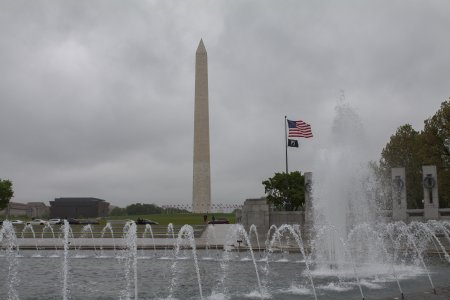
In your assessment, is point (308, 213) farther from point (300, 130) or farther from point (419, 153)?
point (419, 153)

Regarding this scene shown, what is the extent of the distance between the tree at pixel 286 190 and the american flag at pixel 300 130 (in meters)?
13.2

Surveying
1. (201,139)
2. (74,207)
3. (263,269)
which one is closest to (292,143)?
(201,139)

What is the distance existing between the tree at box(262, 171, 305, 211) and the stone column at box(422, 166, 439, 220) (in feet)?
62.4

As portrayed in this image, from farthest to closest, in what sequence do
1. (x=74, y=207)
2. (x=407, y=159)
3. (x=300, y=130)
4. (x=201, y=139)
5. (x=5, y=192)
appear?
(x=74, y=207) → (x=5, y=192) → (x=201, y=139) → (x=407, y=159) → (x=300, y=130)

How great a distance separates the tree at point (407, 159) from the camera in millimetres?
48094

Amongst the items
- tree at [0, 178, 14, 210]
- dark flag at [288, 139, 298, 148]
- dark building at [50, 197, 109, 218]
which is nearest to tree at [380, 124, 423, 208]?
dark flag at [288, 139, 298, 148]

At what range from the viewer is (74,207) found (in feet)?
332

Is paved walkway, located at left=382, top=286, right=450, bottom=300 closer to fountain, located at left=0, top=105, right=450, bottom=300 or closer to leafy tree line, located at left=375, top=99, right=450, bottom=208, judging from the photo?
fountain, located at left=0, top=105, right=450, bottom=300

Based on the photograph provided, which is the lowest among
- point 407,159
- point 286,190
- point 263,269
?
point 263,269

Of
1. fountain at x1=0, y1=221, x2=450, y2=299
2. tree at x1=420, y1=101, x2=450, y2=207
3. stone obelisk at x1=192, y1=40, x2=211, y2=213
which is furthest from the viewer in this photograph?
stone obelisk at x1=192, y1=40, x2=211, y2=213

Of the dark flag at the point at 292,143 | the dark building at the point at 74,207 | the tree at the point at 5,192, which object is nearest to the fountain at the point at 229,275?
the dark flag at the point at 292,143

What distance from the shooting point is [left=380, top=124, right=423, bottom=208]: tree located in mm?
48094

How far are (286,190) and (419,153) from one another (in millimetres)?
13356

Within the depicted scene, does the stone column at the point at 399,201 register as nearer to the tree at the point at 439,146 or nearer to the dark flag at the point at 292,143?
the dark flag at the point at 292,143
